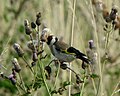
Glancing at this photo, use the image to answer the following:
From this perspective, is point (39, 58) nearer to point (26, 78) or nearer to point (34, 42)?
point (34, 42)

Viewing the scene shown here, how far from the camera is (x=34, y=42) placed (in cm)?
138

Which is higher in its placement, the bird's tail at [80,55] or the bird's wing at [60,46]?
the bird's wing at [60,46]

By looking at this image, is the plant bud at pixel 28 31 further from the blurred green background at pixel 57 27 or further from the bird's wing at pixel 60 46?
the blurred green background at pixel 57 27

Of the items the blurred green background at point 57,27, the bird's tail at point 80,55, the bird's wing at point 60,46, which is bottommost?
the bird's tail at point 80,55

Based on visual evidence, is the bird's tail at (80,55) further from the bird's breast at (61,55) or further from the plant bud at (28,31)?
the plant bud at (28,31)

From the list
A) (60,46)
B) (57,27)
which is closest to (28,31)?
(60,46)

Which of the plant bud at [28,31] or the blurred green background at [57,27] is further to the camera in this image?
the blurred green background at [57,27]

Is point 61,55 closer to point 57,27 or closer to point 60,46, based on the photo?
point 60,46

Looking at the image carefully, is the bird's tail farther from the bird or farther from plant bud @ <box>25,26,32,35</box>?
plant bud @ <box>25,26,32,35</box>

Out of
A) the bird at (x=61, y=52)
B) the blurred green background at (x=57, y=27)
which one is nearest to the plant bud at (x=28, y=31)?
the bird at (x=61, y=52)

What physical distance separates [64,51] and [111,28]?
0.59 feet

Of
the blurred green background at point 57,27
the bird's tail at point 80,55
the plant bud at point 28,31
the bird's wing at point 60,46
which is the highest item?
the blurred green background at point 57,27

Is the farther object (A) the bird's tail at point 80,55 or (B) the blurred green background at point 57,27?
(B) the blurred green background at point 57,27

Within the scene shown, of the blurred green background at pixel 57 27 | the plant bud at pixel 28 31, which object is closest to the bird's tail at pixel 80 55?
the plant bud at pixel 28 31
